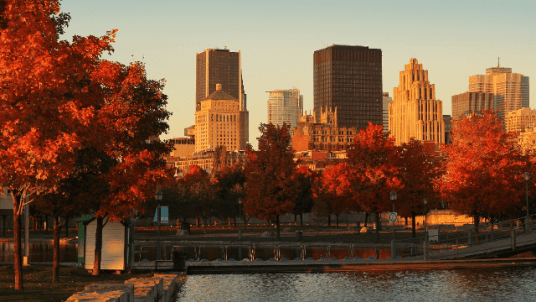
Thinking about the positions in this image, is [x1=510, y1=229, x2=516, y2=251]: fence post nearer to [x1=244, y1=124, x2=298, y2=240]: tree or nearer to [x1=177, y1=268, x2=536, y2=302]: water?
[x1=177, y1=268, x2=536, y2=302]: water

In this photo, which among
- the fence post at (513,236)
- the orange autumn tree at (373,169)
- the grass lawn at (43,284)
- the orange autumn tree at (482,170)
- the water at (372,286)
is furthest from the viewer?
the orange autumn tree at (373,169)

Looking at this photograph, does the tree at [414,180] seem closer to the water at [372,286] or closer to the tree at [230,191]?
the water at [372,286]

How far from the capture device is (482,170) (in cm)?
5331

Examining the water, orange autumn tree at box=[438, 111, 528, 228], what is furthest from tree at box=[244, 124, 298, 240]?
the water

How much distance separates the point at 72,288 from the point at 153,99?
1015 centimetres

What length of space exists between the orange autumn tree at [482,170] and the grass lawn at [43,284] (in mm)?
29622

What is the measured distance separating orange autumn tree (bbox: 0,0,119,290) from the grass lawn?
3.22m

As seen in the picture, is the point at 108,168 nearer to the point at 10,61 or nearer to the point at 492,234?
the point at 10,61

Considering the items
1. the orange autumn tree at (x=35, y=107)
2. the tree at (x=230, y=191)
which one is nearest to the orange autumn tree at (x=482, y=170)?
the tree at (x=230, y=191)

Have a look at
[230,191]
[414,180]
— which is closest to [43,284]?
[414,180]

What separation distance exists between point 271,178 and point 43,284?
127 feet

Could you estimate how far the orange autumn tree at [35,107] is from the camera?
1806cm

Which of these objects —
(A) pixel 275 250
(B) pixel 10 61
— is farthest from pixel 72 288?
(A) pixel 275 250

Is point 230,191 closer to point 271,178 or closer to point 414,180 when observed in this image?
point 271,178
